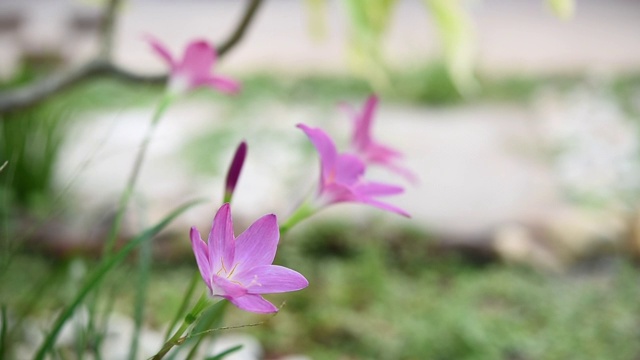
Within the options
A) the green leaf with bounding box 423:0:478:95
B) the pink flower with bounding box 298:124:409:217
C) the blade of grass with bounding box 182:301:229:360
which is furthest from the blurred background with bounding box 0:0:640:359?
the pink flower with bounding box 298:124:409:217

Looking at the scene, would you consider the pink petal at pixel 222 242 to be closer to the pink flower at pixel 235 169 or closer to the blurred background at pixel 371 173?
the pink flower at pixel 235 169

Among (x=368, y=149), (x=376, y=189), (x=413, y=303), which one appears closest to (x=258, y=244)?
(x=376, y=189)

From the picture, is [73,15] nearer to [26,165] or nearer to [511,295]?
[26,165]

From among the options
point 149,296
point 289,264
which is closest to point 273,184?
point 289,264

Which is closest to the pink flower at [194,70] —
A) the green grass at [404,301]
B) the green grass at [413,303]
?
the green grass at [404,301]

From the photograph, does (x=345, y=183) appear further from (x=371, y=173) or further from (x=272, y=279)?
(x=371, y=173)
